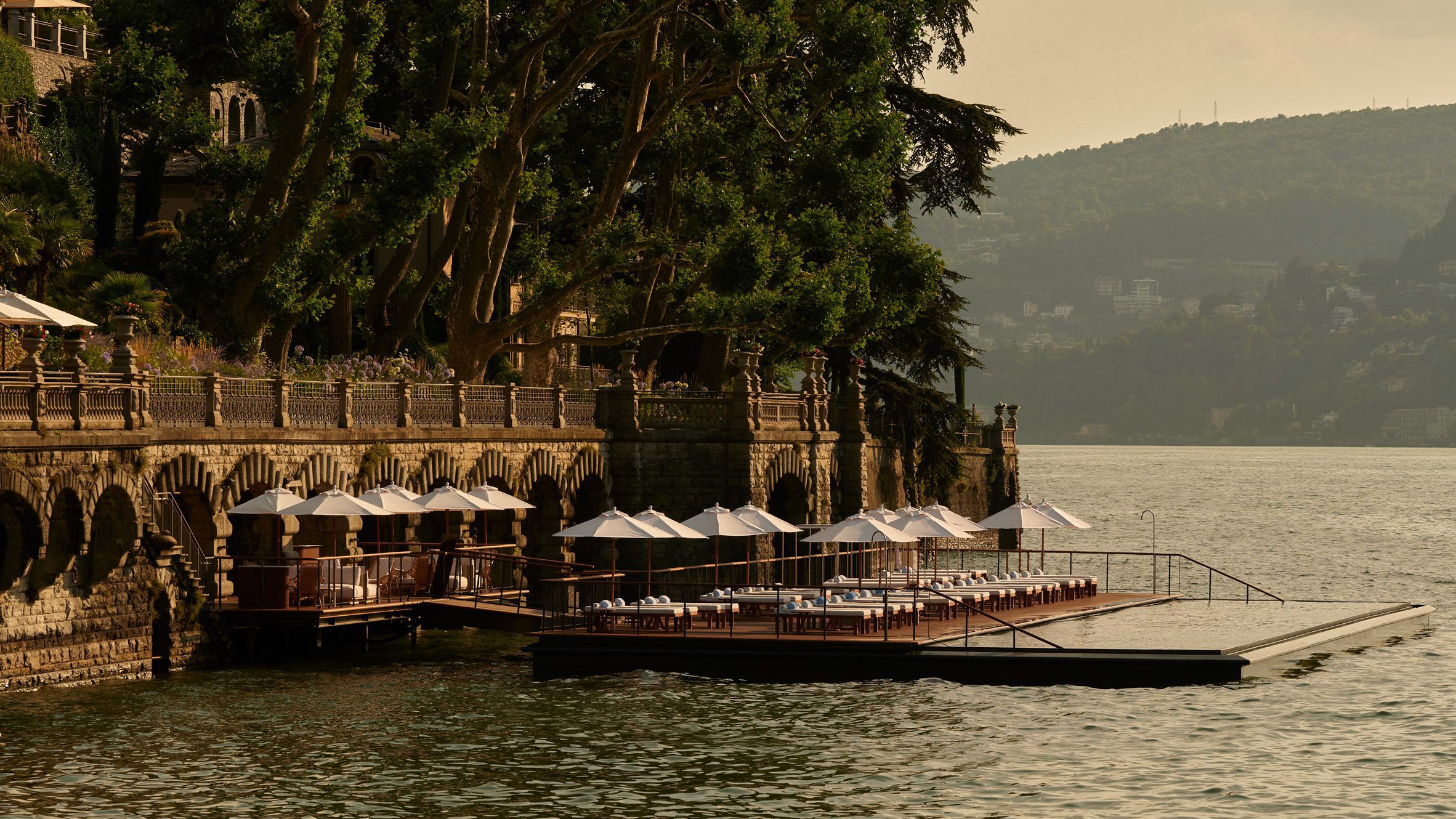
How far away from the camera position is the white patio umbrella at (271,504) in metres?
36.2

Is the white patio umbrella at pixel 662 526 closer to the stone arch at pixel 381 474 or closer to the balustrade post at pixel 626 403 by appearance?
the stone arch at pixel 381 474

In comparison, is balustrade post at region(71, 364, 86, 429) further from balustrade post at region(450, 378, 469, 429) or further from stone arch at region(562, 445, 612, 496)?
stone arch at region(562, 445, 612, 496)

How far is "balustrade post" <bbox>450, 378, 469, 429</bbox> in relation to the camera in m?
44.8

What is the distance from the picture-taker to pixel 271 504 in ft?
119

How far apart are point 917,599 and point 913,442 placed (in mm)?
26761

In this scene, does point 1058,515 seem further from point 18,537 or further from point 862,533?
point 18,537

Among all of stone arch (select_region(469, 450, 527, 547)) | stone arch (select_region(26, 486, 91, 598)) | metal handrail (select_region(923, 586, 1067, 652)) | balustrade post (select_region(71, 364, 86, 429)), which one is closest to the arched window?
stone arch (select_region(469, 450, 527, 547))

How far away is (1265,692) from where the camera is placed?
3478cm

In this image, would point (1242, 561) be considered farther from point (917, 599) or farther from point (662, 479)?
point (917, 599)

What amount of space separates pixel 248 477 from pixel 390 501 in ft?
9.39

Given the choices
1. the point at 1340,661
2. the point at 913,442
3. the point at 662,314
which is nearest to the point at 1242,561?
the point at 913,442

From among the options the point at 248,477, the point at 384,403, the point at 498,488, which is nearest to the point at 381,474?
the point at 384,403

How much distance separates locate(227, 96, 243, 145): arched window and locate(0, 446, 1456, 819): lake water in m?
46.8

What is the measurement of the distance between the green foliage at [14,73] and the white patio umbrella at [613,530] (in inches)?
1382
